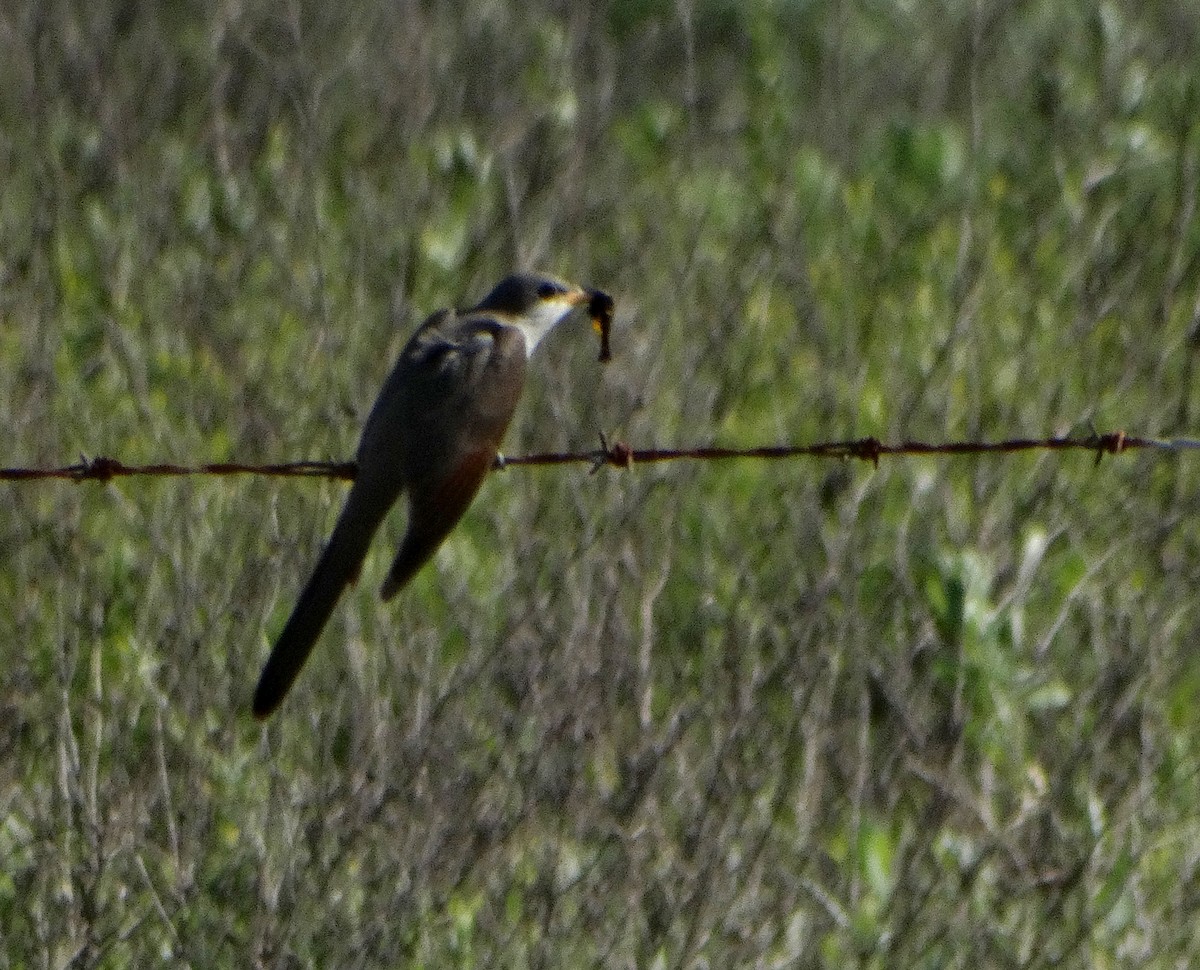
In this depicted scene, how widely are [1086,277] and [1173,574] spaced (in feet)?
3.57

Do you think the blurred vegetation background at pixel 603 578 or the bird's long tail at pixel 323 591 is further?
the blurred vegetation background at pixel 603 578

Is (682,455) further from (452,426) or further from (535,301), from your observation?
(535,301)

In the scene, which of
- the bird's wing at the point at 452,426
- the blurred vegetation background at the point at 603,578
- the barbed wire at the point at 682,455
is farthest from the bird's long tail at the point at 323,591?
the barbed wire at the point at 682,455

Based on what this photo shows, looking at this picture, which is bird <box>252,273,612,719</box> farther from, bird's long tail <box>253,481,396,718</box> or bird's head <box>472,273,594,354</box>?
bird's head <box>472,273,594,354</box>

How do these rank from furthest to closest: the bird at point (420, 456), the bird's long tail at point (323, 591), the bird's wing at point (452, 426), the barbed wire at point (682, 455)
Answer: the bird's wing at point (452, 426), the bird at point (420, 456), the bird's long tail at point (323, 591), the barbed wire at point (682, 455)

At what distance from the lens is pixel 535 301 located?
20.9ft

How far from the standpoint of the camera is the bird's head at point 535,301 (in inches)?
249

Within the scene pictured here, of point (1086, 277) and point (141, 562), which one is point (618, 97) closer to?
point (1086, 277)

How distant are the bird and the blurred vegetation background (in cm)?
31

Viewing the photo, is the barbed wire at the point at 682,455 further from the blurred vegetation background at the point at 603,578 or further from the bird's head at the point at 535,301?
the bird's head at the point at 535,301

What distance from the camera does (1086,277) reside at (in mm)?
7383

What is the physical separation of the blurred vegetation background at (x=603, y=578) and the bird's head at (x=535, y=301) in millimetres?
283

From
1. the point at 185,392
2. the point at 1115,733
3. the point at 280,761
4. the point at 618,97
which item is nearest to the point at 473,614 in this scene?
the point at 280,761

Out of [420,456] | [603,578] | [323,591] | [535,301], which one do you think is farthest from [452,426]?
[535,301]
